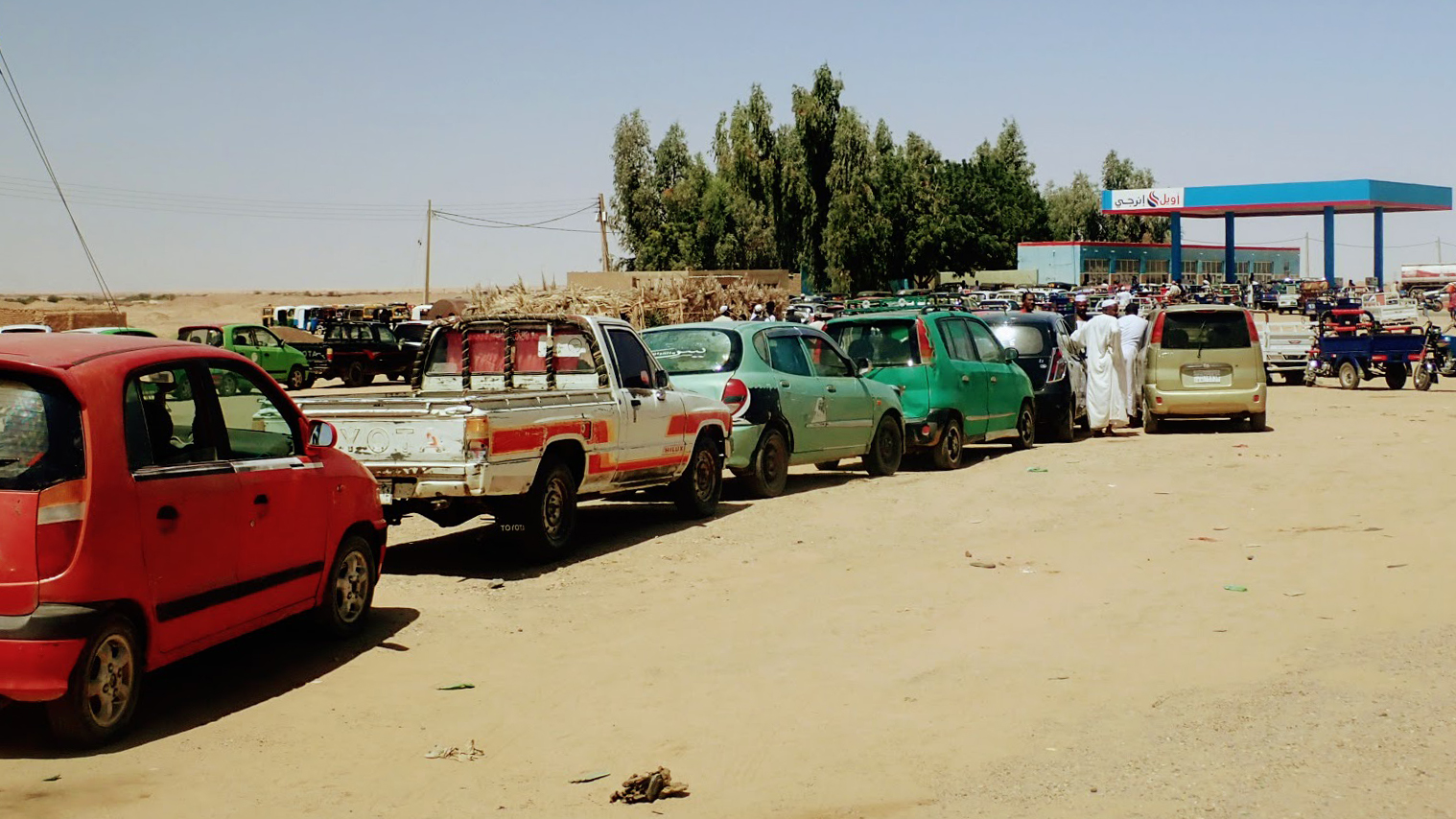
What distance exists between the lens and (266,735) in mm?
6258

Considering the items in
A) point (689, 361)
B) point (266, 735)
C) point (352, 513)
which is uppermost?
point (689, 361)

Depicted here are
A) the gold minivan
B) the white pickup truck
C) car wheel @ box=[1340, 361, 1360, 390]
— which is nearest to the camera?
the white pickup truck

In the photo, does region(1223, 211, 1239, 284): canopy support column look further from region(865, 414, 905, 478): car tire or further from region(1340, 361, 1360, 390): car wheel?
region(865, 414, 905, 478): car tire

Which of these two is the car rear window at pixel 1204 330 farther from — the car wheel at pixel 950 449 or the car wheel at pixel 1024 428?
the car wheel at pixel 950 449

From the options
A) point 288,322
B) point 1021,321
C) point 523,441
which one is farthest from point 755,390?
point 288,322

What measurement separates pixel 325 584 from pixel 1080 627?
13.7 feet

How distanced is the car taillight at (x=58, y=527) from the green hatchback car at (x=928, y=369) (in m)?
11.2

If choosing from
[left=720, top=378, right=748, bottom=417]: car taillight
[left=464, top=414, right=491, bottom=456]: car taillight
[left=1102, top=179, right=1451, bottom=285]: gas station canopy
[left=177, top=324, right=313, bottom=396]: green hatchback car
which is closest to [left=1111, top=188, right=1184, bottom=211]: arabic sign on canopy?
[left=1102, top=179, right=1451, bottom=285]: gas station canopy

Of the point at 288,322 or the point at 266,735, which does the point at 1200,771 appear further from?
the point at 288,322

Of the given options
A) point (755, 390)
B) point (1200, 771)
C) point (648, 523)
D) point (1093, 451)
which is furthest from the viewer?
point (1093, 451)

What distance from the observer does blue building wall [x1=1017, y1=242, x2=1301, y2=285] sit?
340 feet

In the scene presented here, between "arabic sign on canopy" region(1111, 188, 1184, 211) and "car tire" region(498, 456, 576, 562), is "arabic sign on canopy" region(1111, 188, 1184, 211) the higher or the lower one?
the higher one

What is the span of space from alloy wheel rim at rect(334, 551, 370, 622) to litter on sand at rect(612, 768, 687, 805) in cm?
307

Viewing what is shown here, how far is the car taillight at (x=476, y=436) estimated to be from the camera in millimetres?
9438
